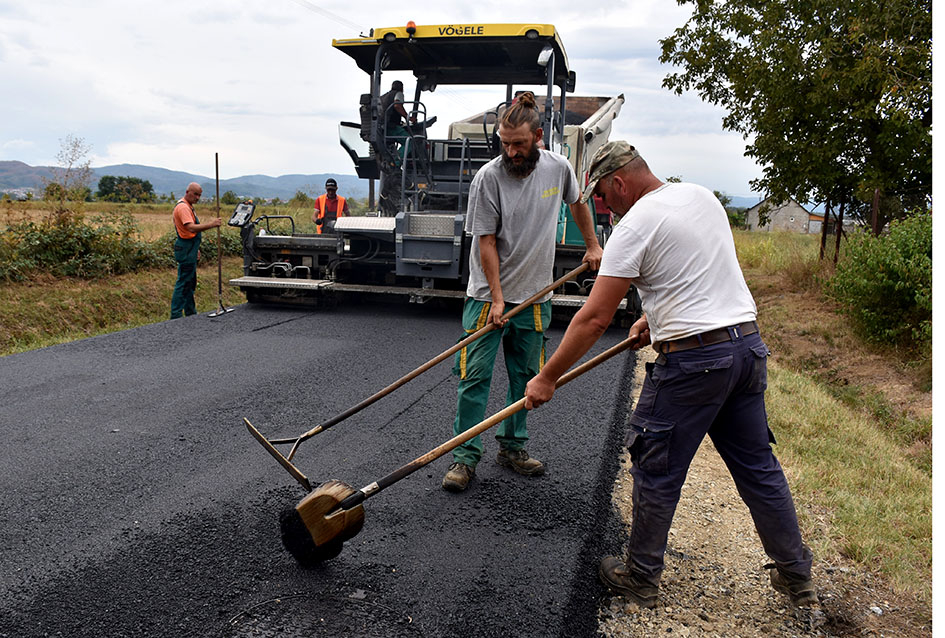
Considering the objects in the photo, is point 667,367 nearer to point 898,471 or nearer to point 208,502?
point 208,502

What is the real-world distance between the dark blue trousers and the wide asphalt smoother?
0.35 metres

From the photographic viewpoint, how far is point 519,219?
358cm

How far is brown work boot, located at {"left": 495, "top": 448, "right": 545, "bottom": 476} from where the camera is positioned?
3.64m

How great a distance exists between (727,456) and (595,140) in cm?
743

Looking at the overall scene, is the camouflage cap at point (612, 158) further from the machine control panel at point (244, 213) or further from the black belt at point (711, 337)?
the machine control panel at point (244, 213)

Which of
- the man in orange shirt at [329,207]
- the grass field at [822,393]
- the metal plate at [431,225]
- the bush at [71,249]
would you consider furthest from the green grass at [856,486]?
the bush at [71,249]

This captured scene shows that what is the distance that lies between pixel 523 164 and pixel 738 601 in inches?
81.2

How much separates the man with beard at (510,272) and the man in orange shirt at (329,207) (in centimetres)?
679

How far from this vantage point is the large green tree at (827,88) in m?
8.77

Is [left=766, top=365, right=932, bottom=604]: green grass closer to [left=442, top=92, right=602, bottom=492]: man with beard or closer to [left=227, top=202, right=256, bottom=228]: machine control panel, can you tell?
[left=442, top=92, right=602, bottom=492]: man with beard

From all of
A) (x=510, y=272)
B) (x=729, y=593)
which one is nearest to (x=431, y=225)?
(x=510, y=272)

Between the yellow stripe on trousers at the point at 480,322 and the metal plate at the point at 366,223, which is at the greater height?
the metal plate at the point at 366,223

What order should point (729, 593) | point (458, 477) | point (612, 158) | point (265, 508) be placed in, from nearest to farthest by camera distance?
point (612, 158) < point (729, 593) < point (265, 508) < point (458, 477)

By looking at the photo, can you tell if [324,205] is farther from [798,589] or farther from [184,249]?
[798,589]
